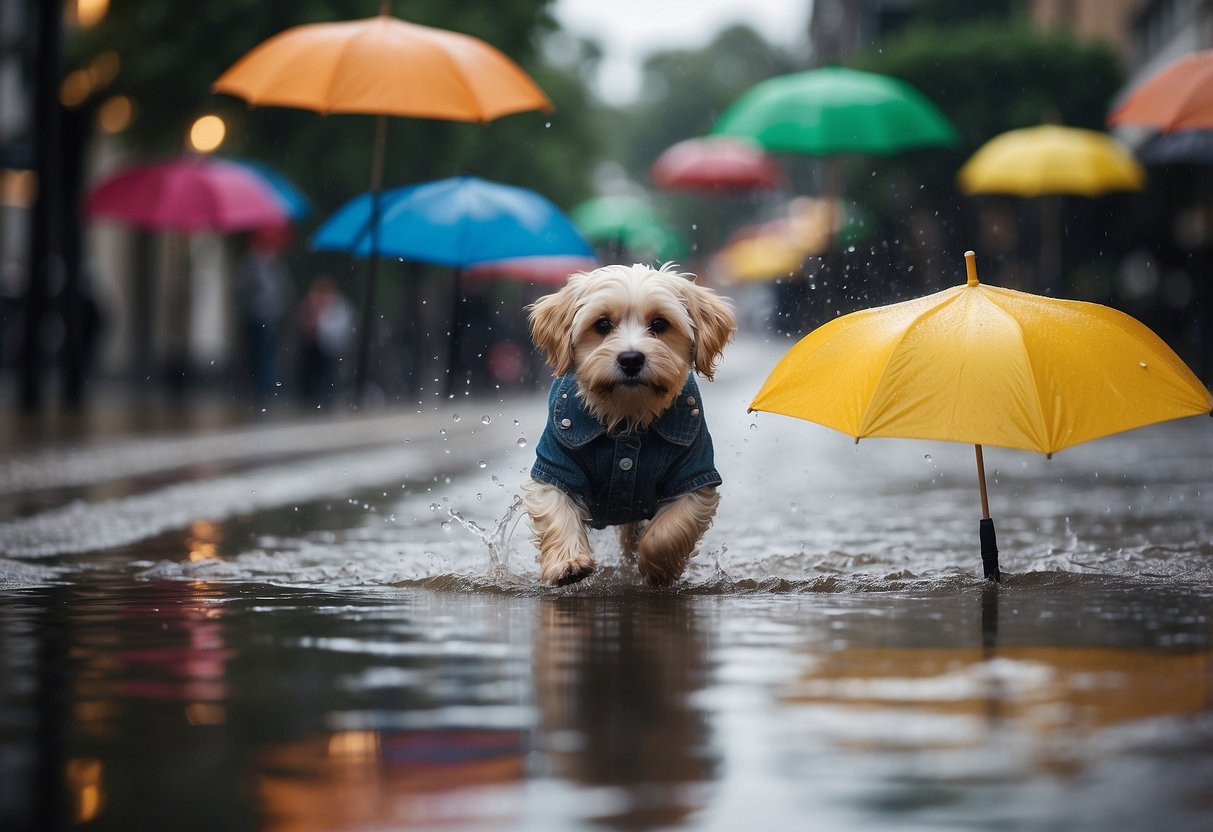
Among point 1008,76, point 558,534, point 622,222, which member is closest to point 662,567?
point 558,534

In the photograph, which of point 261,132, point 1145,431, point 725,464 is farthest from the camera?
point 261,132

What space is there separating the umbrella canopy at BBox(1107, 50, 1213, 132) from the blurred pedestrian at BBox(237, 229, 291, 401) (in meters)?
14.5

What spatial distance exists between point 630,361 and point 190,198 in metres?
15.1

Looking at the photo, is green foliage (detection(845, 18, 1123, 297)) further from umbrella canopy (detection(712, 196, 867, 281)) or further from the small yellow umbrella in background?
the small yellow umbrella in background

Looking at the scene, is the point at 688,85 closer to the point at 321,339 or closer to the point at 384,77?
the point at 321,339

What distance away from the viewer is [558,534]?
7590 millimetres

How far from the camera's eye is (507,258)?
11.1 meters

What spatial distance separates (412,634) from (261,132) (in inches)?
795

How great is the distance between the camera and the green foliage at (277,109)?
2467 centimetres

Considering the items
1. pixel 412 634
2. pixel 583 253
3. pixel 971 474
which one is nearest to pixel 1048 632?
pixel 412 634

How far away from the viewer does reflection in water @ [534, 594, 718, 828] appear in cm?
417

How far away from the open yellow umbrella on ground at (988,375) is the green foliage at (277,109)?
667 inches

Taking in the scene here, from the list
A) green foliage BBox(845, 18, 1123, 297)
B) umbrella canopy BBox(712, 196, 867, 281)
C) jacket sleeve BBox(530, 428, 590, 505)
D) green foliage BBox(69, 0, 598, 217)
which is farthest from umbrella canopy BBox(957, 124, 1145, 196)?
green foliage BBox(845, 18, 1123, 297)

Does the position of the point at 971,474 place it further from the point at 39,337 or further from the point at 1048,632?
the point at 39,337
